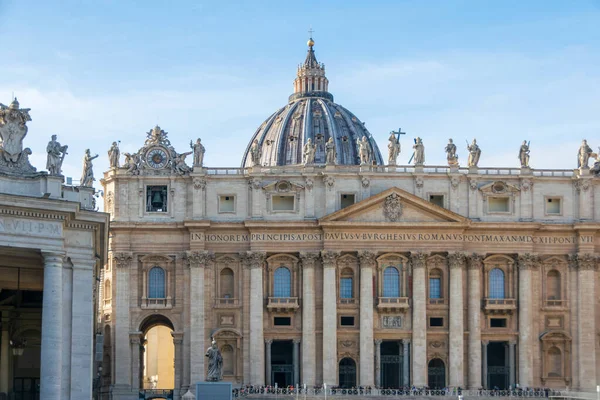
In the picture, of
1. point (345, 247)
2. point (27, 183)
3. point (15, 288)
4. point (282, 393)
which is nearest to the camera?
point (27, 183)

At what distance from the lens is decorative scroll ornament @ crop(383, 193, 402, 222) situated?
330 feet

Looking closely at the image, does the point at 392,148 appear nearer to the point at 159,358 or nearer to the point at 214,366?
the point at 214,366

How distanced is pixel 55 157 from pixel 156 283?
4881 cm

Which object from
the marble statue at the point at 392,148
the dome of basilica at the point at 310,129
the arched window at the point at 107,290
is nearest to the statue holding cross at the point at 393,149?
the marble statue at the point at 392,148

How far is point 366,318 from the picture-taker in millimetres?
100312

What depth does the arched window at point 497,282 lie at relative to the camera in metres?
102

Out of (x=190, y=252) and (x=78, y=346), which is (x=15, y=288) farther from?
(x=190, y=252)

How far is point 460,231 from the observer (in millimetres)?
101250

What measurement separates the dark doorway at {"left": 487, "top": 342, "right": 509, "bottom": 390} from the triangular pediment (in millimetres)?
9221

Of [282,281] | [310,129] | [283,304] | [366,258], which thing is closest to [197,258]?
[282,281]

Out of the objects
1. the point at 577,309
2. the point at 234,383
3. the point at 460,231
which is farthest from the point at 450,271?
the point at 234,383

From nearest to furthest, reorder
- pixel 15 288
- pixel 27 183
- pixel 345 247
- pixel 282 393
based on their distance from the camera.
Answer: pixel 27 183, pixel 15 288, pixel 282 393, pixel 345 247

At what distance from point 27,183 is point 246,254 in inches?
1933

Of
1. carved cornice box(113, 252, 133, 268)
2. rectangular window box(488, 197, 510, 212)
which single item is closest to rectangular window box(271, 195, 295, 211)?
carved cornice box(113, 252, 133, 268)
